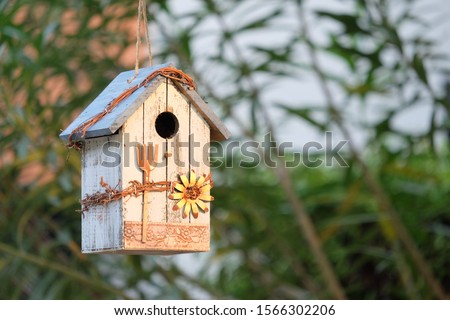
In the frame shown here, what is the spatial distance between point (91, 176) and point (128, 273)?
100 cm

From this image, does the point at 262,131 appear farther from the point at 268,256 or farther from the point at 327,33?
the point at 268,256

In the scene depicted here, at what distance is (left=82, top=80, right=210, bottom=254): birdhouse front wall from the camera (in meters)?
0.99

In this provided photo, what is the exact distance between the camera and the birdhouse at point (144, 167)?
0.99 metres

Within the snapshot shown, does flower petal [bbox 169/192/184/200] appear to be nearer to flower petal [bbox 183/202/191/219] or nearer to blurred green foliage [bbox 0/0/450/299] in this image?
flower petal [bbox 183/202/191/219]

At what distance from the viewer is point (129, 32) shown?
2.15 m

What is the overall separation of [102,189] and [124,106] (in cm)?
10

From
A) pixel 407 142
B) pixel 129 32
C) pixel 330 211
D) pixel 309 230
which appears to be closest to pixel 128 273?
pixel 309 230

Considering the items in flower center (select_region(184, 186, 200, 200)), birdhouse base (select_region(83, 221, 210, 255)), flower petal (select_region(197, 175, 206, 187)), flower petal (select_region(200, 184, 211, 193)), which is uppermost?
flower petal (select_region(197, 175, 206, 187))

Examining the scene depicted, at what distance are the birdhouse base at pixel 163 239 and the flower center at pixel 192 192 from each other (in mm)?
31

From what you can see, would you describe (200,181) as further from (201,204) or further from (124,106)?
(124,106)

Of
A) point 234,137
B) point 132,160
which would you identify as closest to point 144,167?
point 132,160

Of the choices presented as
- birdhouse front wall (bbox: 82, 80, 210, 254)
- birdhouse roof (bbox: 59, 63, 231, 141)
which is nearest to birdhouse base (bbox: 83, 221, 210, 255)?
birdhouse front wall (bbox: 82, 80, 210, 254)

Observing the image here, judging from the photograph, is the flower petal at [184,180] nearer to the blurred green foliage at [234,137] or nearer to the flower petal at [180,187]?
the flower petal at [180,187]

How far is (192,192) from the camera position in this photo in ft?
3.43
